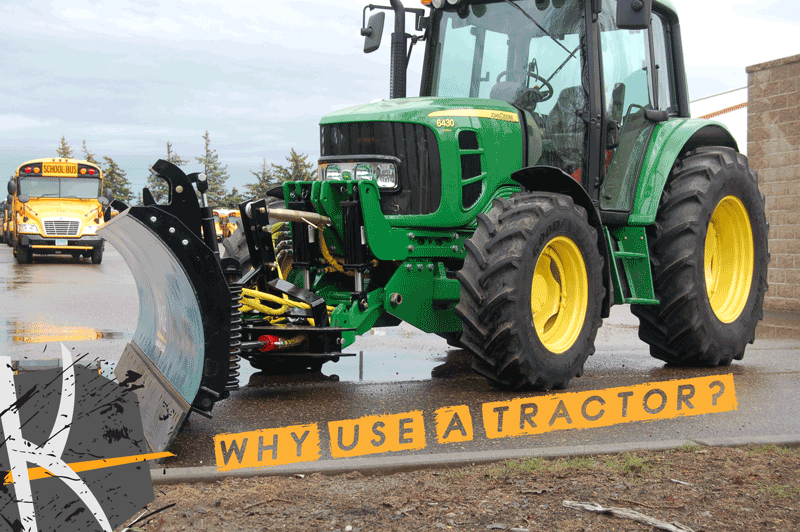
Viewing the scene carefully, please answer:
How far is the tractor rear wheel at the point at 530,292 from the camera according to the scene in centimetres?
543

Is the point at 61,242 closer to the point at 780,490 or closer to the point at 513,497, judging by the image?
the point at 513,497

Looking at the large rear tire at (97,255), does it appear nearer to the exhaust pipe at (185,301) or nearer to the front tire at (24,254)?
the front tire at (24,254)

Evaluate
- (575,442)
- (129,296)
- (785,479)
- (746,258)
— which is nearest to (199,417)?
(575,442)

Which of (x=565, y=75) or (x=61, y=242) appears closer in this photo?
(x=565, y=75)

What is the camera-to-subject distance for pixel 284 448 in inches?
172

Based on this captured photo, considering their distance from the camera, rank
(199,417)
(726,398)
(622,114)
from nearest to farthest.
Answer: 1. (199,417)
2. (726,398)
3. (622,114)

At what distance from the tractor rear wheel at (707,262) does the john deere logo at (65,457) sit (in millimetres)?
4476

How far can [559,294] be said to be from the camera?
6.14 meters

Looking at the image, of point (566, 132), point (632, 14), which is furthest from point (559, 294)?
point (632, 14)

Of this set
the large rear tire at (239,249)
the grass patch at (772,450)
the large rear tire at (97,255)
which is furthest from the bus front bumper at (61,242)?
the grass patch at (772,450)

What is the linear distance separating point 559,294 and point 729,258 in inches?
94.2

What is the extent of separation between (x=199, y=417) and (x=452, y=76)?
3543 mm

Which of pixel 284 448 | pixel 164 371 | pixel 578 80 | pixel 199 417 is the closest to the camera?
pixel 284 448

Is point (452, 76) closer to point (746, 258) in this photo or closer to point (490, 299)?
point (490, 299)
